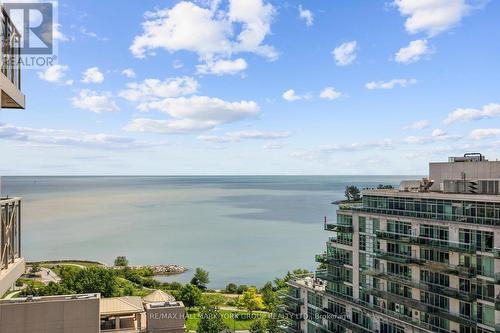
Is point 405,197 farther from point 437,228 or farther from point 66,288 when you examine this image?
point 66,288

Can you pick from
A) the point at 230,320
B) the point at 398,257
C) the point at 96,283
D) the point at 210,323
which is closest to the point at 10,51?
the point at 398,257

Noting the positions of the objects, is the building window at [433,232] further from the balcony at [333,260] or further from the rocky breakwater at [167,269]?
the rocky breakwater at [167,269]

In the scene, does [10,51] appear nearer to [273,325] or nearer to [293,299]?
[293,299]

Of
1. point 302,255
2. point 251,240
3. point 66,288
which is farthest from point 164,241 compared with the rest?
point 66,288

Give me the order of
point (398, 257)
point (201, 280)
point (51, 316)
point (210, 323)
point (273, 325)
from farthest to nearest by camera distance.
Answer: point (201, 280) < point (273, 325) < point (210, 323) < point (398, 257) < point (51, 316)

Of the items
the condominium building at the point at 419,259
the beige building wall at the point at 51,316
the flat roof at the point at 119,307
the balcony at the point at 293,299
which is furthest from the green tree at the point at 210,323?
the beige building wall at the point at 51,316

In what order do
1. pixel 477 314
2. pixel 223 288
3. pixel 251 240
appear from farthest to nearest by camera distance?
pixel 251 240 < pixel 223 288 < pixel 477 314
